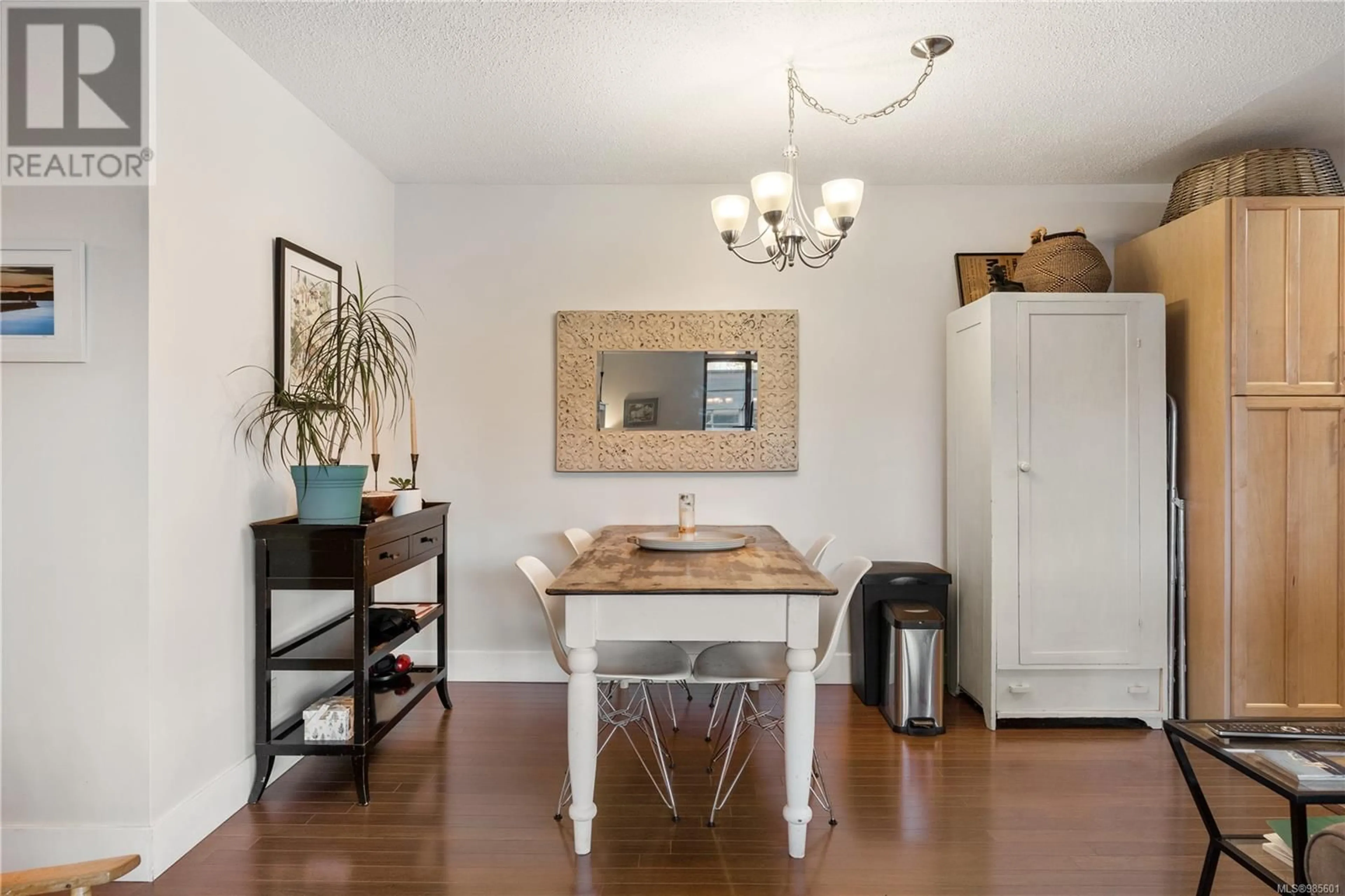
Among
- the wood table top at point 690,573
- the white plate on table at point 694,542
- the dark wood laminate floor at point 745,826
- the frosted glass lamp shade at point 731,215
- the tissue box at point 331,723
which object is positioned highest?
the frosted glass lamp shade at point 731,215

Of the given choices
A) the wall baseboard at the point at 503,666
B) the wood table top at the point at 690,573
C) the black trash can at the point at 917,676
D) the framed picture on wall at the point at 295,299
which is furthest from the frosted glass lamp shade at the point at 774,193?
the wall baseboard at the point at 503,666

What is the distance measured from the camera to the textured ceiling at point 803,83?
2.51m

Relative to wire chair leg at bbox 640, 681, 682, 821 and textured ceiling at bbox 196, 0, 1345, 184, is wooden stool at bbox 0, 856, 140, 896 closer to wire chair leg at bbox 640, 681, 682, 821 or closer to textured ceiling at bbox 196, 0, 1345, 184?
wire chair leg at bbox 640, 681, 682, 821

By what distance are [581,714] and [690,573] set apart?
593 mm

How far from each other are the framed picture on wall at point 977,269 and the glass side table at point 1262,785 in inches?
107

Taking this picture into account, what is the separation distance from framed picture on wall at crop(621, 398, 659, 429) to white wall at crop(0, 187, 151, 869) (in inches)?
92.2

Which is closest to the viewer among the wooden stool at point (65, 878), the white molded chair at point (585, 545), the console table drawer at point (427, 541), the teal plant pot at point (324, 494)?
the wooden stool at point (65, 878)

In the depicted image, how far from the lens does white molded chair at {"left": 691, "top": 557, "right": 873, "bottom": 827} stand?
262 cm

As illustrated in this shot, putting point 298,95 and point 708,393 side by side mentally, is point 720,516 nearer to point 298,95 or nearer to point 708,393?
point 708,393

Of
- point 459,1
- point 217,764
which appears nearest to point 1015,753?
point 217,764

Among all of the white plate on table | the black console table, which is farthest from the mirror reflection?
the black console table

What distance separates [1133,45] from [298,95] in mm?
3180

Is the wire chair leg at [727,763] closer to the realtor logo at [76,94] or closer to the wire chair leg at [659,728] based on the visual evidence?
the wire chair leg at [659,728]

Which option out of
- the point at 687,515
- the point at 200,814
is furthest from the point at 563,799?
the point at 687,515
